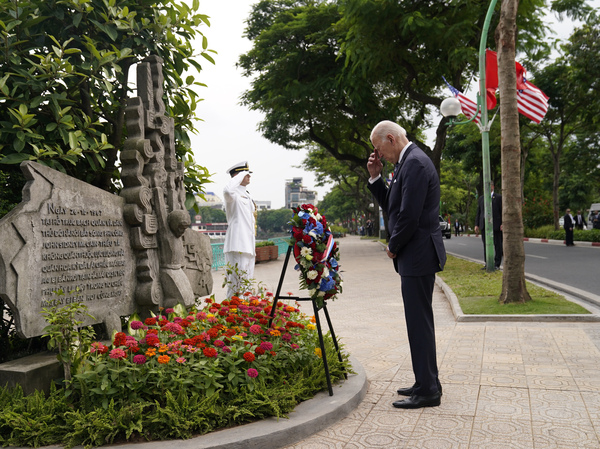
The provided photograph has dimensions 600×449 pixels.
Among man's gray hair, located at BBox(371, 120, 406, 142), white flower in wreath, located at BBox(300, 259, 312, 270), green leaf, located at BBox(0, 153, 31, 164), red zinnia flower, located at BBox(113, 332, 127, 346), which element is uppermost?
man's gray hair, located at BBox(371, 120, 406, 142)

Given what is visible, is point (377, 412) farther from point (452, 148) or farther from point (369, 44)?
point (452, 148)

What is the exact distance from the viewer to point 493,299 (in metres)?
8.71

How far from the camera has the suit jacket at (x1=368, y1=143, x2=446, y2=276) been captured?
398cm

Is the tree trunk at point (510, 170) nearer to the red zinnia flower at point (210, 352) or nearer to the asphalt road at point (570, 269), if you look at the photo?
the asphalt road at point (570, 269)

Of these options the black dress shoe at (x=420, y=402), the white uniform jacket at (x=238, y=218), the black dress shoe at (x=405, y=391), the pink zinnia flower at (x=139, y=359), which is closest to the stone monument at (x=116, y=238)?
the pink zinnia flower at (x=139, y=359)

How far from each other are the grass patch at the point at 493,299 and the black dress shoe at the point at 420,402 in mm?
4081

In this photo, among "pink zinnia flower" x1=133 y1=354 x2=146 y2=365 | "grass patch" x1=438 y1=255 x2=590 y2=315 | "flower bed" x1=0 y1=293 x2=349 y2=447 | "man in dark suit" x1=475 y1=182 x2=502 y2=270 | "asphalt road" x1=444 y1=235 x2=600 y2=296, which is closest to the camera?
"flower bed" x1=0 y1=293 x2=349 y2=447

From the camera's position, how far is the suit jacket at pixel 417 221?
13.0ft

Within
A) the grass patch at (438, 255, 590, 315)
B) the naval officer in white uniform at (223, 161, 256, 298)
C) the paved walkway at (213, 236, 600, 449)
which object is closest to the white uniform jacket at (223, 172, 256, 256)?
the naval officer in white uniform at (223, 161, 256, 298)

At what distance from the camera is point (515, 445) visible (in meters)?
3.23

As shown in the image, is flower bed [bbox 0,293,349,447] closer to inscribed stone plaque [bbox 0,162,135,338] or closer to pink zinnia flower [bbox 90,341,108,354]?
pink zinnia flower [bbox 90,341,108,354]

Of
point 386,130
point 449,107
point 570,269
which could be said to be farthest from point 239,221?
point 570,269

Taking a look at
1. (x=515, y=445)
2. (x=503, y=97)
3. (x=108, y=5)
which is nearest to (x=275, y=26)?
(x=503, y=97)

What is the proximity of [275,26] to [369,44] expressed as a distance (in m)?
6.55
